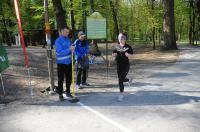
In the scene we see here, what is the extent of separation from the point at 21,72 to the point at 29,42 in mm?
40875

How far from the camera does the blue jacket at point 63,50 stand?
933 centimetres

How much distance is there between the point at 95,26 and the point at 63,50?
4166 mm

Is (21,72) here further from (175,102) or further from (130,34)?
(130,34)

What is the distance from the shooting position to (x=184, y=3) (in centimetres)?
4509

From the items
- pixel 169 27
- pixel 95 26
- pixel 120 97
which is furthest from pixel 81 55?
pixel 169 27

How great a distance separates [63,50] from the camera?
30.7ft

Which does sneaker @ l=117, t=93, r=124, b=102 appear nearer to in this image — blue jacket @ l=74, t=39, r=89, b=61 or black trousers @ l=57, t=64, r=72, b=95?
black trousers @ l=57, t=64, r=72, b=95

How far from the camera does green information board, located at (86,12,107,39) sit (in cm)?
1318

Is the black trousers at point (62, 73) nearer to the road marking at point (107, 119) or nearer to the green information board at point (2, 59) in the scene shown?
the road marking at point (107, 119)

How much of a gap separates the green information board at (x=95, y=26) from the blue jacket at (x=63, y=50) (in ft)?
12.6

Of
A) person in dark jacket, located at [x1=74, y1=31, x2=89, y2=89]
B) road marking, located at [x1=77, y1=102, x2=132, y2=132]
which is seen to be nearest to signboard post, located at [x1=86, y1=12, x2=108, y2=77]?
person in dark jacket, located at [x1=74, y1=31, x2=89, y2=89]

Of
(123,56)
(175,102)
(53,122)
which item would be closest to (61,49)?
(123,56)

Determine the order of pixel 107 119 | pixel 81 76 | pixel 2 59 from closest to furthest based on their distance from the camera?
pixel 107 119 → pixel 2 59 → pixel 81 76

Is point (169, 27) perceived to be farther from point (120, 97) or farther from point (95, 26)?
point (120, 97)
